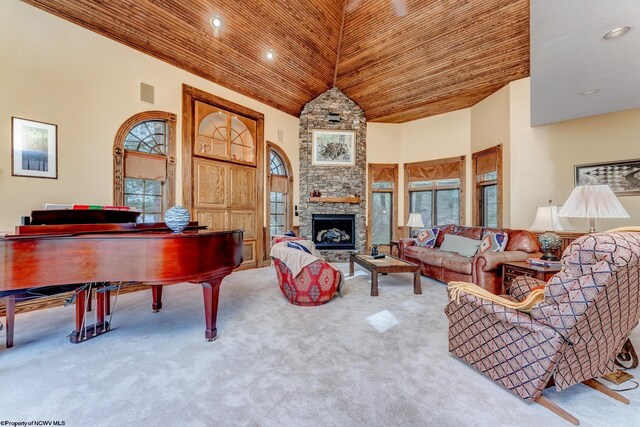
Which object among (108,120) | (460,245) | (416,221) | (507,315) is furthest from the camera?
(416,221)

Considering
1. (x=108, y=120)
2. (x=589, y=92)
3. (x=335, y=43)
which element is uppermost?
(x=335, y=43)

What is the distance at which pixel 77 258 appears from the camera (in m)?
1.84

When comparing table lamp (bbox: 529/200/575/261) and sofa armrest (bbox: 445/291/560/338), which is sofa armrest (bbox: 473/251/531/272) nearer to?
table lamp (bbox: 529/200/575/261)

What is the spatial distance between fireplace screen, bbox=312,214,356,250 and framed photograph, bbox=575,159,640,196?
4.36 m

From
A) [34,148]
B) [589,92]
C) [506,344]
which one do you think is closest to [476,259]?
[506,344]

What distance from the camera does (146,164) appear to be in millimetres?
4215

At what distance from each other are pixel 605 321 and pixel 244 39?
5.73 metres

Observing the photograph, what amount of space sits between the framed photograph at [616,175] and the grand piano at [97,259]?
5.68 metres

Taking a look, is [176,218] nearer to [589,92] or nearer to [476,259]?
[476,259]

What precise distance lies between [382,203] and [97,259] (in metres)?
6.38

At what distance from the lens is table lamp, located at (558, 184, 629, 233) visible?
2490 mm

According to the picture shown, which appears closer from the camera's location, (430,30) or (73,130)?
(73,130)

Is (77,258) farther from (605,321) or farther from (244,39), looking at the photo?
(244,39)

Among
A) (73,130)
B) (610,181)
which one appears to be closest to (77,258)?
(73,130)
